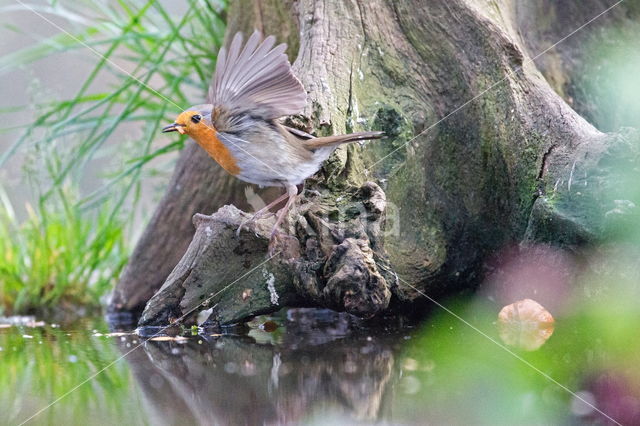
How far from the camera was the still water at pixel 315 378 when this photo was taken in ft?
5.36

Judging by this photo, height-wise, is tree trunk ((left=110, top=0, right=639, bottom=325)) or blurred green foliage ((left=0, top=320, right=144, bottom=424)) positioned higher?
tree trunk ((left=110, top=0, right=639, bottom=325))

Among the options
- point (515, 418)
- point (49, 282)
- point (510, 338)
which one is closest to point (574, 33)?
point (510, 338)

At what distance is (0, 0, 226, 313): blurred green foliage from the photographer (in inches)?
153

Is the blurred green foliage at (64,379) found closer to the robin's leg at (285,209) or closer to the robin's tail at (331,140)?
the robin's leg at (285,209)

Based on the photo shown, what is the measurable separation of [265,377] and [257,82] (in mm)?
963

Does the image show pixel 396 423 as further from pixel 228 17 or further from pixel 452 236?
pixel 228 17

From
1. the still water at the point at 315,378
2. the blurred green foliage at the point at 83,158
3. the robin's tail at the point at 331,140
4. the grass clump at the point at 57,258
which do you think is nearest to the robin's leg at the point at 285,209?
the robin's tail at the point at 331,140

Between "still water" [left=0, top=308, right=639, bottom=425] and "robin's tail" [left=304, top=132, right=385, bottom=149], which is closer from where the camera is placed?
"still water" [left=0, top=308, right=639, bottom=425]

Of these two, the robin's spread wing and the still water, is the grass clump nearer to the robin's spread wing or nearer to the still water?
the still water

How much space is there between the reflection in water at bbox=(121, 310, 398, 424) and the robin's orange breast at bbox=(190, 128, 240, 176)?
606 mm

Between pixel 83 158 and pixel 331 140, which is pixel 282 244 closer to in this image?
pixel 331 140

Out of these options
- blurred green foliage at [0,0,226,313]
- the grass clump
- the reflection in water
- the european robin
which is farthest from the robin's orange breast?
the grass clump

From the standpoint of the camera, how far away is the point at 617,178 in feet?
7.94

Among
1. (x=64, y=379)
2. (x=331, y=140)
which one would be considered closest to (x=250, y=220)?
(x=331, y=140)
